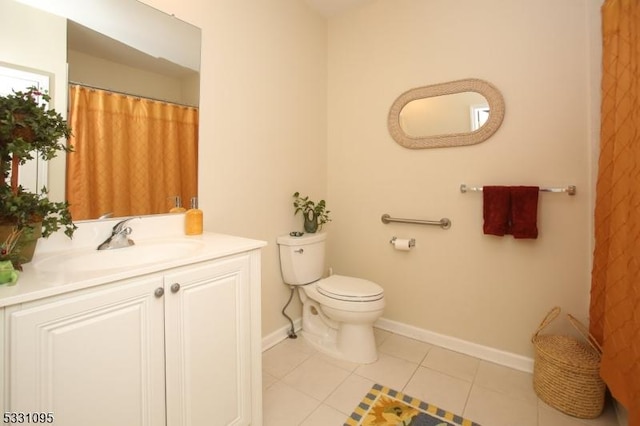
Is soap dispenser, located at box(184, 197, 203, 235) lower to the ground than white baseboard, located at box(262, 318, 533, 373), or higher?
higher

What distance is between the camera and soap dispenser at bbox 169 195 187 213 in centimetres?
156

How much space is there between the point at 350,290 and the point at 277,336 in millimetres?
691

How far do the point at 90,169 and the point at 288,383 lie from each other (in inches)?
57.6

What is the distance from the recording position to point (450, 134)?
1994 millimetres

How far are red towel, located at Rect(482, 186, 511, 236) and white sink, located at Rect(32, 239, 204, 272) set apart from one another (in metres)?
1.60

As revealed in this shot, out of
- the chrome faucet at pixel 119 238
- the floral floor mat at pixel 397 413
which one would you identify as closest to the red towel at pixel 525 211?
the floral floor mat at pixel 397 413

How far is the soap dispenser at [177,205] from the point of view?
1.56 m

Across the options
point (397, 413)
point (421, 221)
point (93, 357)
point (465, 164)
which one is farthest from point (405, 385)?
point (93, 357)

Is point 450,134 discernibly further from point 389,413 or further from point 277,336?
point 277,336

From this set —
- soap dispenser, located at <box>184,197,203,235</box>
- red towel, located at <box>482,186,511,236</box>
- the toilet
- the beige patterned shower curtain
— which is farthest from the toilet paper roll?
soap dispenser, located at <box>184,197,203,235</box>

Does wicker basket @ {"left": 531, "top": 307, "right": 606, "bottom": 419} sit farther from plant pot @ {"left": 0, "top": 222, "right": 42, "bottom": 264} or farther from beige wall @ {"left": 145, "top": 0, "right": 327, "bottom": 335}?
plant pot @ {"left": 0, "top": 222, "right": 42, "bottom": 264}

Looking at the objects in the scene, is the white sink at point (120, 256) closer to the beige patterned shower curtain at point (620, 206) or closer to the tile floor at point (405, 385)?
the tile floor at point (405, 385)

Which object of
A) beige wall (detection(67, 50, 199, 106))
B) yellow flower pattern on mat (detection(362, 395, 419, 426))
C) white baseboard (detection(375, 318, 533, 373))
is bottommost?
yellow flower pattern on mat (detection(362, 395, 419, 426))

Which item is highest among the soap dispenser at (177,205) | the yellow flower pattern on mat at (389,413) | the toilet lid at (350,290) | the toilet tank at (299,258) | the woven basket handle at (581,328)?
the soap dispenser at (177,205)
